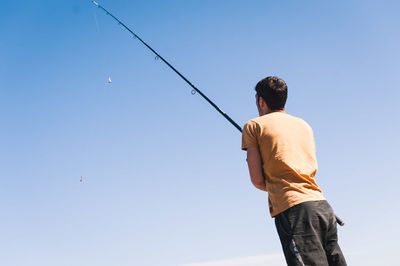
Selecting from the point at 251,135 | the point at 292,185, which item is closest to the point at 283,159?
the point at 292,185

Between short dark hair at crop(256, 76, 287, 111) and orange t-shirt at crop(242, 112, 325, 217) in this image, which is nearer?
orange t-shirt at crop(242, 112, 325, 217)

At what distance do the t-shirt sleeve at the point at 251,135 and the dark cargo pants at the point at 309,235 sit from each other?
1.94 ft

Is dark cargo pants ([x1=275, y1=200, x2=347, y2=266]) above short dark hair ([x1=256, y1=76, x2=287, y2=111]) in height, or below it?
below

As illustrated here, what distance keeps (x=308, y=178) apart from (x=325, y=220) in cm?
34

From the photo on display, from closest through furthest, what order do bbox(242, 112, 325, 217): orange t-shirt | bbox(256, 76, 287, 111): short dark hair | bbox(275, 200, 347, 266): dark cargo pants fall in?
bbox(275, 200, 347, 266): dark cargo pants, bbox(242, 112, 325, 217): orange t-shirt, bbox(256, 76, 287, 111): short dark hair

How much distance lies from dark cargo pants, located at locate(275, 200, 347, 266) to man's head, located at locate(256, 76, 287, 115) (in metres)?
0.90

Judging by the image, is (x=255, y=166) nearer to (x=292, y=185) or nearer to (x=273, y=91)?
(x=292, y=185)

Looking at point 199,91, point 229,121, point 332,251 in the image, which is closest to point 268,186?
point 332,251

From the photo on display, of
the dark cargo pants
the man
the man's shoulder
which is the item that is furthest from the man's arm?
the dark cargo pants

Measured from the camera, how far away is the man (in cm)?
278

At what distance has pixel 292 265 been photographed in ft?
9.10

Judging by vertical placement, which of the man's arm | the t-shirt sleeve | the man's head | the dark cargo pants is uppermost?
the man's head

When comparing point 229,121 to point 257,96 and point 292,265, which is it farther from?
point 292,265

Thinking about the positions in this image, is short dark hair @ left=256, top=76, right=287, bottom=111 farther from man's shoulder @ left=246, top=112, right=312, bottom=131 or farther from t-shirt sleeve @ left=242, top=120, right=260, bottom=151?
t-shirt sleeve @ left=242, top=120, right=260, bottom=151
